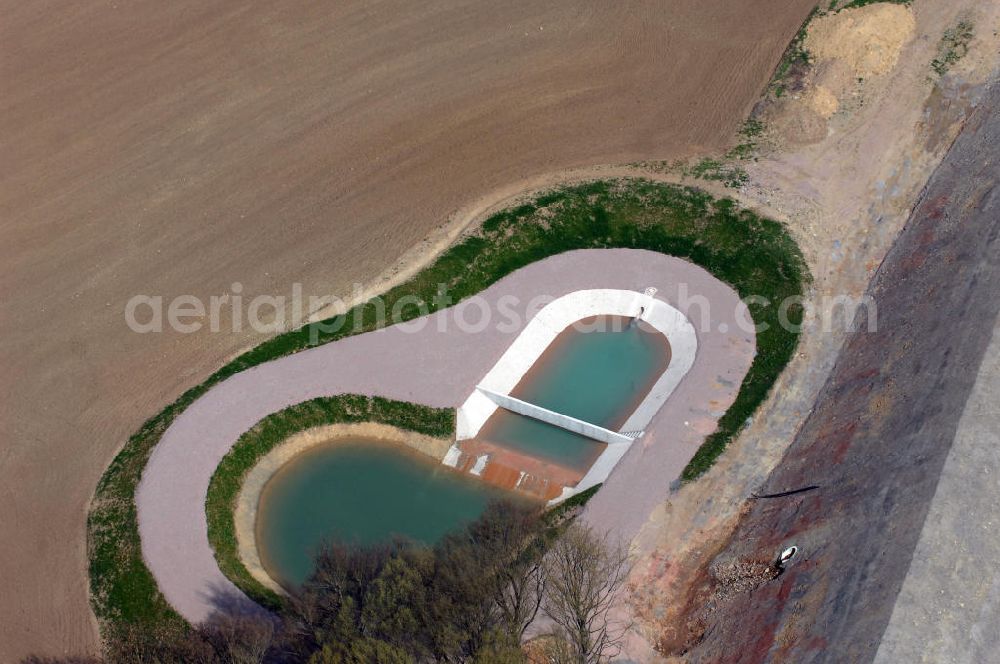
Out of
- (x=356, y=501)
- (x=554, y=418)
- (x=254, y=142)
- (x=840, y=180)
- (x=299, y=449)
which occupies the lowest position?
(x=356, y=501)

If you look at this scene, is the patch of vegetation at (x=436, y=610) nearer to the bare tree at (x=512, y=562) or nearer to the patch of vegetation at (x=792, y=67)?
the bare tree at (x=512, y=562)

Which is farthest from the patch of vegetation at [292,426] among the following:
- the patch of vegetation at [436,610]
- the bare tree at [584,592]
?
the bare tree at [584,592]

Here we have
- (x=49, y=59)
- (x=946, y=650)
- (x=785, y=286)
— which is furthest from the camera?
(x=49, y=59)

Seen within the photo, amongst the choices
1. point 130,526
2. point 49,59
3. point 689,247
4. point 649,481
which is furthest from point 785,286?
point 49,59

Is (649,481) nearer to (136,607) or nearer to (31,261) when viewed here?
(136,607)

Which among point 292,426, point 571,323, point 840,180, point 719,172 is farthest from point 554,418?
point 840,180

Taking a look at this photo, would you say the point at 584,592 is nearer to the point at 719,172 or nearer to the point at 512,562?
the point at 512,562

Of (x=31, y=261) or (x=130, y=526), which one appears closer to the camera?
(x=130, y=526)
